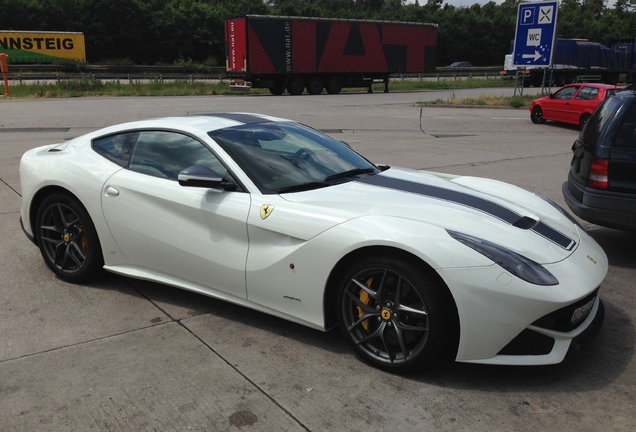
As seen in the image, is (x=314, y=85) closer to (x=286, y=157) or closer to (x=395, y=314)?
(x=286, y=157)

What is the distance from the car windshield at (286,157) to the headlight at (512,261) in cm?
117

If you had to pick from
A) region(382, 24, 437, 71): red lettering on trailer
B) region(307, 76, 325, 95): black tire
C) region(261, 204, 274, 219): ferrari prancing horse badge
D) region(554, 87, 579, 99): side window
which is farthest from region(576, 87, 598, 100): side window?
region(382, 24, 437, 71): red lettering on trailer

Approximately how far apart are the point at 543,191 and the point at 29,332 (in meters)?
6.97

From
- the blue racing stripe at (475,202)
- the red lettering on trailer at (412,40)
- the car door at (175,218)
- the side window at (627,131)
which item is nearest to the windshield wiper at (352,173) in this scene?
the blue racing stripe at (475,202)

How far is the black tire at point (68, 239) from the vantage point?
4.66m

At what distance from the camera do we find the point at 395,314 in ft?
11.1

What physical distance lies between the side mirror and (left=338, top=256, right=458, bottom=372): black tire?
107 centimetres

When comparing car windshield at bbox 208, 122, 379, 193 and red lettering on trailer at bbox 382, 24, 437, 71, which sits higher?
red lettering on trailer at bbox 382, 24, 437, 71

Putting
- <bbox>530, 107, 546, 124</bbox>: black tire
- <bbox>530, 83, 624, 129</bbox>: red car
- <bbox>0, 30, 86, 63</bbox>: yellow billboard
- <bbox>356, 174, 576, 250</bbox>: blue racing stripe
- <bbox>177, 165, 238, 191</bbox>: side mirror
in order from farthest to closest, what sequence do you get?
<bbox>0, 30, 86, 63</bbox>: yellow billboard → <bbox>530, 107, 546, 124</bbox>: black tire → <bbox>530, 83, 624, 129</bbox>: red car → <bbox>177, 165, 238, 191</bbox>: side mirror → <bbox>356, 174, 576, 250</bbox>: blue racing stripe

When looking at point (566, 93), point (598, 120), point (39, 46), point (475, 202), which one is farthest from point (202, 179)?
point (39, 46)

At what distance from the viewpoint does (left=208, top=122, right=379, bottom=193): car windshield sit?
13.3ft

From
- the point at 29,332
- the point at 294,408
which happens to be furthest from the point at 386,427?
the point at 29,332

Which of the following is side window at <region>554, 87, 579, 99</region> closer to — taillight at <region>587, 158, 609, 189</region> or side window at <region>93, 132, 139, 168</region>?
taillight at <region>587, 158, 609, 189</region>

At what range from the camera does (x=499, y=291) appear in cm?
311
